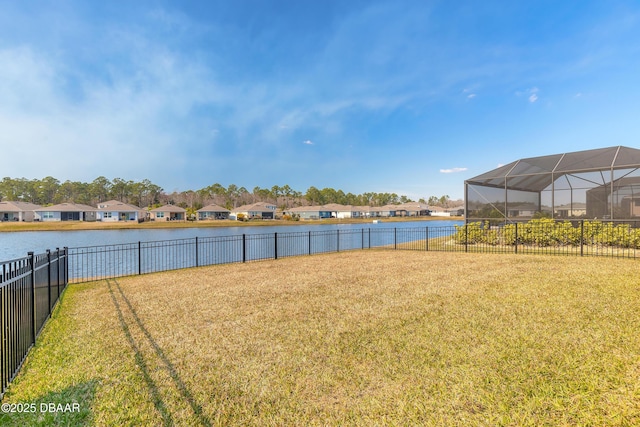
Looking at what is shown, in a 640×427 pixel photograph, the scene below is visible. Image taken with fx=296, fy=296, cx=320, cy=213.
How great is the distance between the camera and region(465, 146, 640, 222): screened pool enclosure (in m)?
13.8

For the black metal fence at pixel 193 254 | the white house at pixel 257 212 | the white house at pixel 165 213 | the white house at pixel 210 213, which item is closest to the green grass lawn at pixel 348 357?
the black metal fence at pixel 193 254

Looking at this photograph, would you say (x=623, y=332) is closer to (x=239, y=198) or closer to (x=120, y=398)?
(x=120, y=398)

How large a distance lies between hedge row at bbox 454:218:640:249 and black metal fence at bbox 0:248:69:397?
13.8 m

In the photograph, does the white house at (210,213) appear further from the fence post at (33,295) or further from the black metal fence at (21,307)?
the fence post at (33,295)

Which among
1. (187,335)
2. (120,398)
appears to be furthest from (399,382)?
(187,335)

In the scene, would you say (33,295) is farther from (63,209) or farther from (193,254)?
(63,209)

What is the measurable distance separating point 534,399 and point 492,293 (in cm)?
394

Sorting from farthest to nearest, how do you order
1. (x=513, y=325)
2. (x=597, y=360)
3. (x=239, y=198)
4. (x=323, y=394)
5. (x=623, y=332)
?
1. (x=239, y=198)
2. (x=513, y=325)
3. (x=623, y=332)
4. (x=597, y=360)
5. (x=323, y=394)

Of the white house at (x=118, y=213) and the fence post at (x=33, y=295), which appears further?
the white house at (x=118, y=213)

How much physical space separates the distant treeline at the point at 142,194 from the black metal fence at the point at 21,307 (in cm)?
7143

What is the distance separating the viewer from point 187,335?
14.7 ft

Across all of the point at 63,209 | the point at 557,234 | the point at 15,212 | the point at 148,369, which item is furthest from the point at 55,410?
the point at 15,212

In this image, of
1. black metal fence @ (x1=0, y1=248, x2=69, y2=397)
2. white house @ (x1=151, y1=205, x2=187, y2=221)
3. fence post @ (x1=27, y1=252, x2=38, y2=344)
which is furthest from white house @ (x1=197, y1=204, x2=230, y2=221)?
fence post @ (x1=27, y1=252, x2=38, y2=344)

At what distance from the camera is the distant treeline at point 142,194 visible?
78.3 metres
